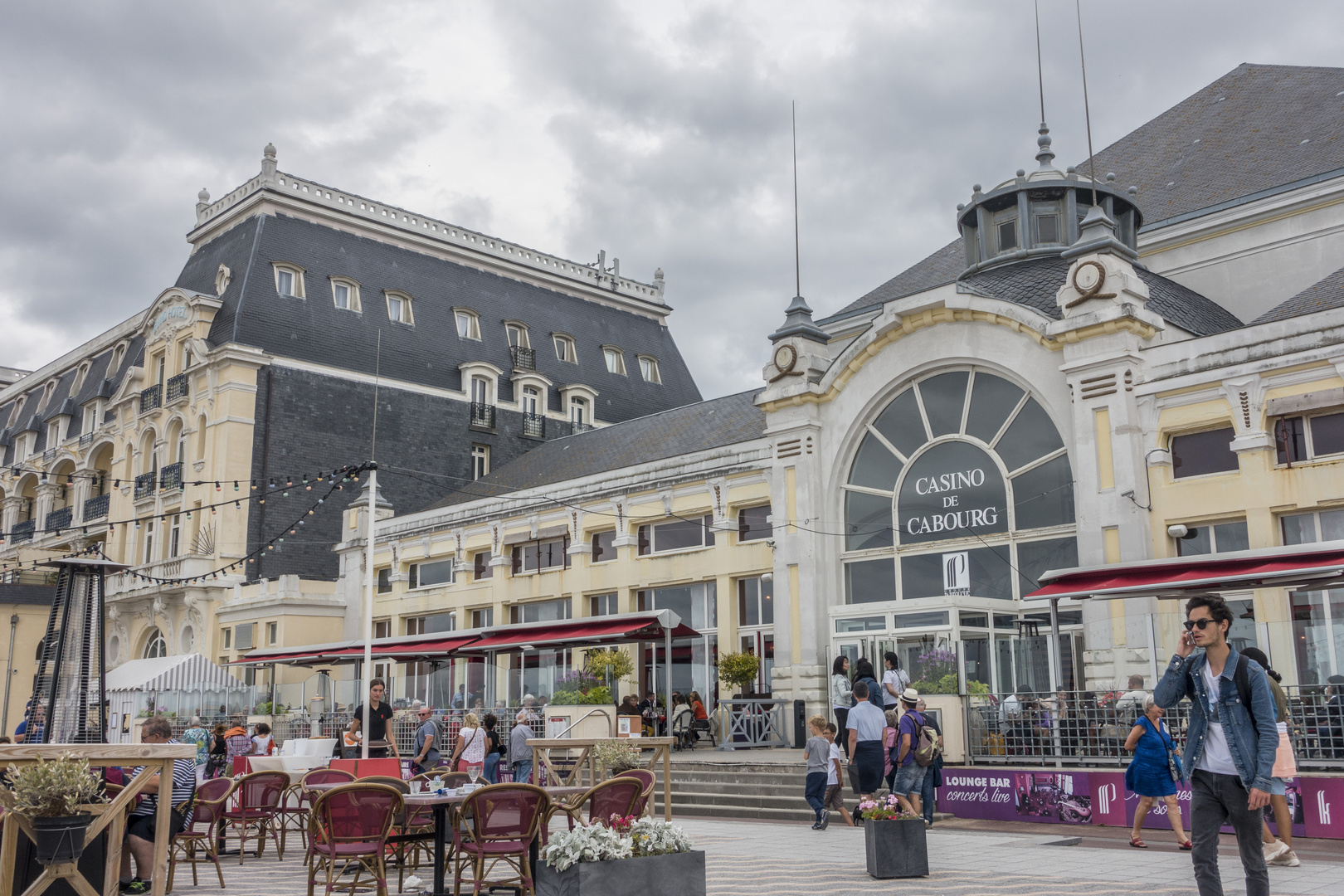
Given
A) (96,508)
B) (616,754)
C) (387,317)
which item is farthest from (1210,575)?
(96,508)

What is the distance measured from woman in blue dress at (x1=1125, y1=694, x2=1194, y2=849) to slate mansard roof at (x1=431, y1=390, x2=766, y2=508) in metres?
15.8

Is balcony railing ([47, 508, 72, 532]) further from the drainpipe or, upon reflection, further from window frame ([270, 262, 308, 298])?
window frame ([270, 262, 308, 298])

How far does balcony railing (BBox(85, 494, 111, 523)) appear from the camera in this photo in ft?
154

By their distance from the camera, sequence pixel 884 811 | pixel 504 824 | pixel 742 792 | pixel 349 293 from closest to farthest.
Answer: pixel 504 824
pixel 884 811
pixel 742 792
pixel 349 293

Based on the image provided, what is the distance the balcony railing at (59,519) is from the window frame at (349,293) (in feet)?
55.8

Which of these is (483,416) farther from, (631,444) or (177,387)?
(631,444)

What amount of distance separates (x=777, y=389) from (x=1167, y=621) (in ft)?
32.3

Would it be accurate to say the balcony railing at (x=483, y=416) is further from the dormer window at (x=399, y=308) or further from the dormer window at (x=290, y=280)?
the dormer window at (x=290, y=280)

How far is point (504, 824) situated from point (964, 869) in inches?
172

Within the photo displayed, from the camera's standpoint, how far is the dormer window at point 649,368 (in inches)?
2058

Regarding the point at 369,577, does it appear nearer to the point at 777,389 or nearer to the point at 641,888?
the point at 777,389

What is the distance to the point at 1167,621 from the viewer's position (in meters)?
16.3

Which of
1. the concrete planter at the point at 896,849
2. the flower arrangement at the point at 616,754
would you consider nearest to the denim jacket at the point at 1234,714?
the concrete planter at the point at 896,849

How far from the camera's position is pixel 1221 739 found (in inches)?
252
